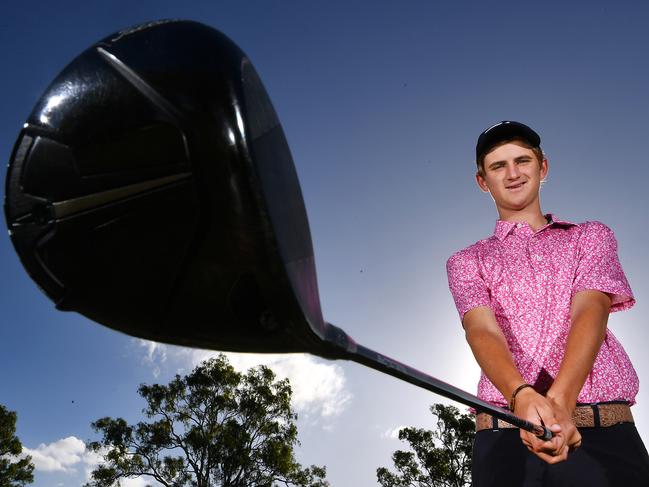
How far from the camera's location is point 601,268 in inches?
85.0

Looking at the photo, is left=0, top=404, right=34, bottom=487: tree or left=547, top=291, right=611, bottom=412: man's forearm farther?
left=0, top=404, right=34, bottom=487: tree

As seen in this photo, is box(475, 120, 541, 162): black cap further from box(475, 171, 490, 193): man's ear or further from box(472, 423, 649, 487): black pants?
box(472, 423, 649, 487): black pants

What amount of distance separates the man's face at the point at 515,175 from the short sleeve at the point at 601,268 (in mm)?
301

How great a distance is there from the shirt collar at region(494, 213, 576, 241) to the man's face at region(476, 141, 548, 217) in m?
0.07

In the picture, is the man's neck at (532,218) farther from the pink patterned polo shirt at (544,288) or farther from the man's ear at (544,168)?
the man's ear at (544,168)

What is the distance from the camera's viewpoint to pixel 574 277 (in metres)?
2.24

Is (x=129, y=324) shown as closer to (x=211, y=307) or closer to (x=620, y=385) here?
(x=211, y=307)

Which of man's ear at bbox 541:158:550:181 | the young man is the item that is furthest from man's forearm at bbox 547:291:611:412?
man's ear at bbox 541:158:550:181

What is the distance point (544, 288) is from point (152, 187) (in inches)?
74.1

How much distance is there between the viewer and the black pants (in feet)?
5.99

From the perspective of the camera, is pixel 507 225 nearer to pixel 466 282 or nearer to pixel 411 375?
pixel 466 282

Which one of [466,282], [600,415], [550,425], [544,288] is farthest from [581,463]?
[466,282]

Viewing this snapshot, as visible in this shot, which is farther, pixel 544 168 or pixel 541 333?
pixel 544 168

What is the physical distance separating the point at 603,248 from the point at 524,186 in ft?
1.48
